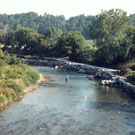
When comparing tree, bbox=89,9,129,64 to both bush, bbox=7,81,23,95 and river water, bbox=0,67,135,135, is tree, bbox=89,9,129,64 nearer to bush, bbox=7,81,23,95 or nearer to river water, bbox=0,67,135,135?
river water, bbox=0,67,135,135

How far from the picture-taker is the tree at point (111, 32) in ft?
275

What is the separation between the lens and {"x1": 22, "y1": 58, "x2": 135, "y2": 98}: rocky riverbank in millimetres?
55906

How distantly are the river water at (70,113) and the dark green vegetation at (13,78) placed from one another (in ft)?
6.61

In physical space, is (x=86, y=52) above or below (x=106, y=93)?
above

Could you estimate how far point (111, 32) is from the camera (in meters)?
86.6

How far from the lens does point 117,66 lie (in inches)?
3228

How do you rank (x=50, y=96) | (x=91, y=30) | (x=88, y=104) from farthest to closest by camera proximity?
1. (x=91, y=30)
2. (x=50, y=96)
3. (x=88, y=104)

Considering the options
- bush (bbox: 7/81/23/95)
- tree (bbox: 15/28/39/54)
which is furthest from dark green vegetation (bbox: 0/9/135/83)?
bush (bbox: 7/81/23/95)

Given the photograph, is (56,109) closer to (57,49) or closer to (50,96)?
(50,96)

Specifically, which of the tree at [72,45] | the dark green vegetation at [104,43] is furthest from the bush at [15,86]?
the tree at [72,45]

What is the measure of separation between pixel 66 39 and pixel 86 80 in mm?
41459

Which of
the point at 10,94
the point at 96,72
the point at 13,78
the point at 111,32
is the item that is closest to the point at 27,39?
the point at 111,32

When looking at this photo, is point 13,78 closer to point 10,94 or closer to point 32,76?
point 10,94

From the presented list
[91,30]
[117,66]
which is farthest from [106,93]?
[91,30]
